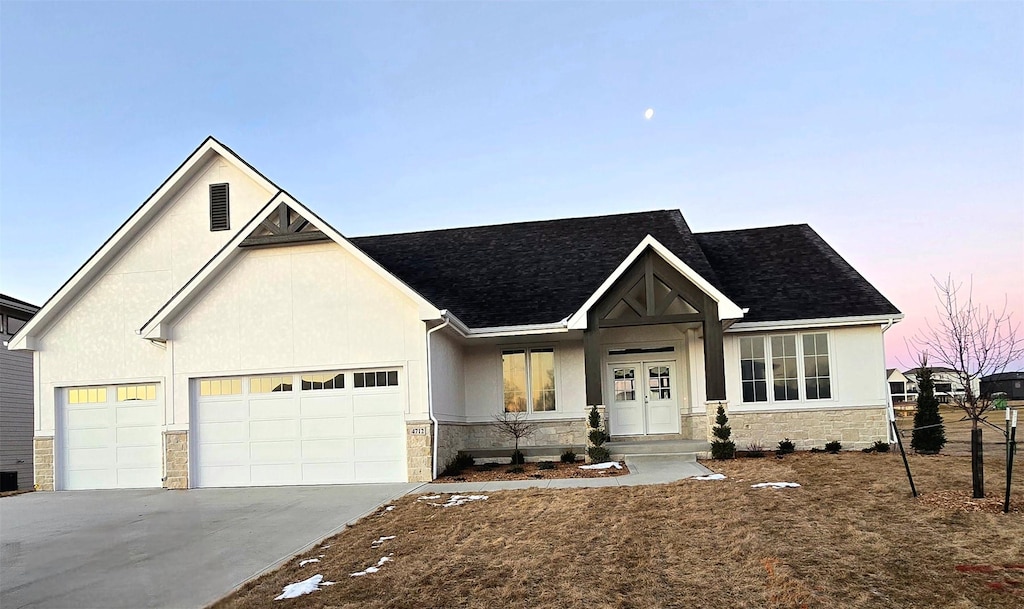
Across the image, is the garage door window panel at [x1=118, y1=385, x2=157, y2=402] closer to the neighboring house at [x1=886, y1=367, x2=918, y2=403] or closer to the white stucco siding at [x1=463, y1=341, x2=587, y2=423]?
the white stucco siding at [x1=463, y1=341, x2=587, y2=423]

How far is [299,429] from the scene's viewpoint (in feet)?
49.3

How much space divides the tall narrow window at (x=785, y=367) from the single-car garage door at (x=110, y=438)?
1401 cm

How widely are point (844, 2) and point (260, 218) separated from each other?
12.5m

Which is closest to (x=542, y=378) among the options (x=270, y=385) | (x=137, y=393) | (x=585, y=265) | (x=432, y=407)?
(x=585, y=265)

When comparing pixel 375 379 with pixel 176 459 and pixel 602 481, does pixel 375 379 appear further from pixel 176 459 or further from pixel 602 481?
pixel 602 481

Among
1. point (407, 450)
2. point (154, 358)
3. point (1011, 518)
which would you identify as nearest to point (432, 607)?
point (1011, 518)

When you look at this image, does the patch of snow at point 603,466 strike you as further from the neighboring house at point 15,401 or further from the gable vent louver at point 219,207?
the neighboring house at point 15,401

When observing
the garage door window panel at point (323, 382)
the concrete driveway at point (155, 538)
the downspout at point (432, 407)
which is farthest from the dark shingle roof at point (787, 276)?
the concrete driveway at point (155, 538)

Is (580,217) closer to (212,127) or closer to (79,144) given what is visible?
(212,127)

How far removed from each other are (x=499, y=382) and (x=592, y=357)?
288 centimetres

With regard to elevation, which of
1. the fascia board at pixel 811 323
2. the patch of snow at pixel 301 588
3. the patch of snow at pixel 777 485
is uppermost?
the fascia board at pixel 811 323

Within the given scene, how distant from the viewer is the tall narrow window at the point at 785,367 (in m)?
17.3

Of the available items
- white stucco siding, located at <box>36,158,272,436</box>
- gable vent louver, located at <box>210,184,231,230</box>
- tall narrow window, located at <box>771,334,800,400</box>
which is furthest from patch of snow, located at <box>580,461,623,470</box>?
gable vent louver, located at <box>210,184,231,230</box>

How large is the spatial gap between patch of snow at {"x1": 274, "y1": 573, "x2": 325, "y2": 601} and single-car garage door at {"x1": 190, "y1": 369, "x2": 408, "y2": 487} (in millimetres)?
7196
